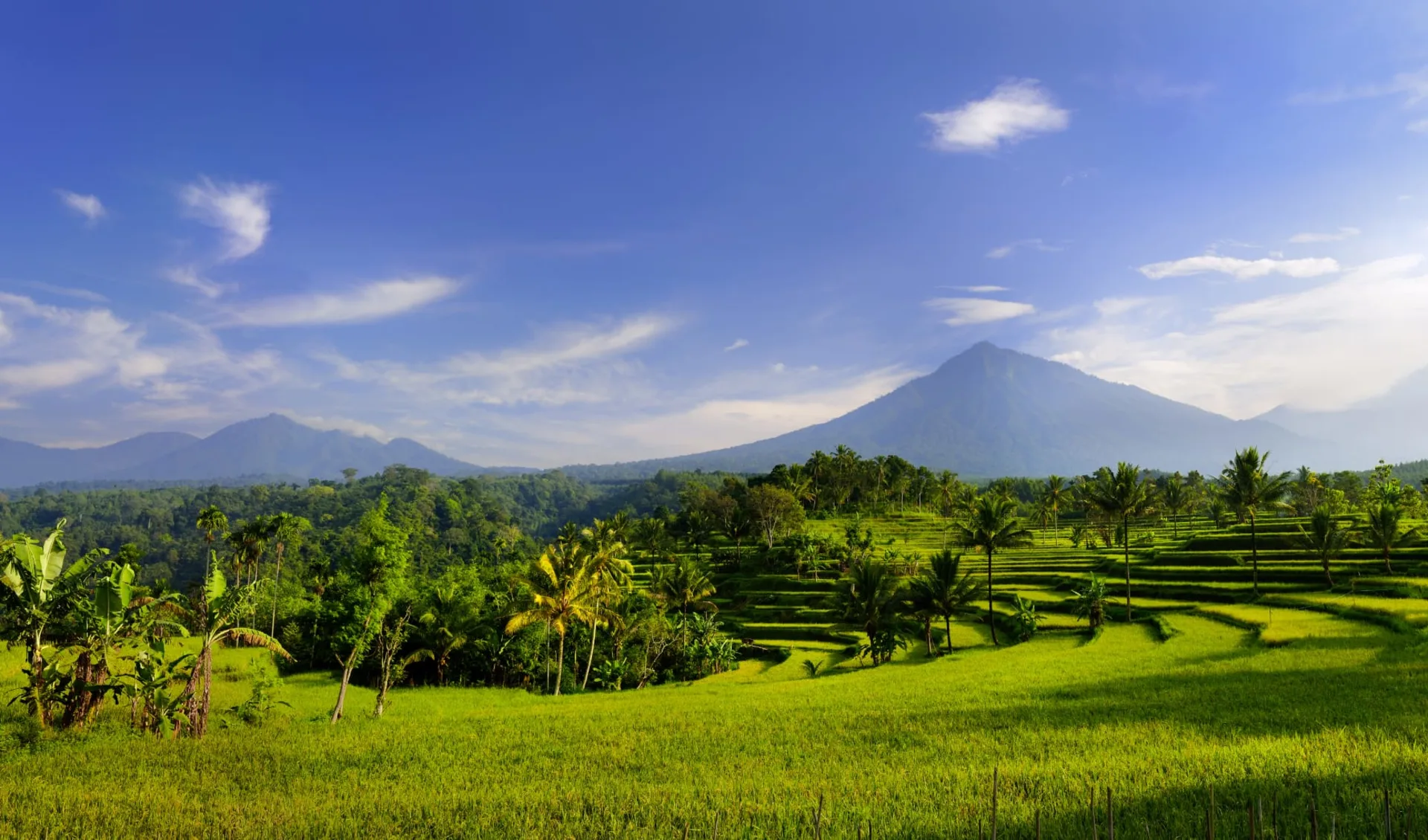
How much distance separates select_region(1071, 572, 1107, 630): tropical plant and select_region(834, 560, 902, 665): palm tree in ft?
34.7

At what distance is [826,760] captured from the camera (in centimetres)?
1221

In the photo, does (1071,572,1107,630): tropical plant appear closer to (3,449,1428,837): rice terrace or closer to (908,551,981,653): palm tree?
(3,449,1428,837): rice terrace

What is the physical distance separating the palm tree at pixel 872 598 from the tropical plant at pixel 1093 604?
10.6 meters

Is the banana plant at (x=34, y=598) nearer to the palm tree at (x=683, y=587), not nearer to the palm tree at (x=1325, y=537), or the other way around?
the palm tree at (x=683, y=587)

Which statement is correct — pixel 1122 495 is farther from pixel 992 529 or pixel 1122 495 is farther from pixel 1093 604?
pixel 992 529

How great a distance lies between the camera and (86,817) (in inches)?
371

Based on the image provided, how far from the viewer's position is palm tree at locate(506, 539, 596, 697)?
96.4 ft

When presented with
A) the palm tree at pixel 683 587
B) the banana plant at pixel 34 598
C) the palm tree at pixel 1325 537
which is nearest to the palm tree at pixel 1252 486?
the palm tree at pixel 1325 537

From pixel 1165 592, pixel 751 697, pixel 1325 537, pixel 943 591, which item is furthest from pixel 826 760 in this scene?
pixel 1325 537

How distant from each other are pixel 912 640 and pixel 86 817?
3734 centimetres

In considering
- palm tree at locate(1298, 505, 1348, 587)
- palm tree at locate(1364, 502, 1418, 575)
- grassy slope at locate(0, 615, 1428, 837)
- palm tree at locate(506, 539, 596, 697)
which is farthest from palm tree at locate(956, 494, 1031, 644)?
palm tree at locate(1364, 502, 1418, 575)

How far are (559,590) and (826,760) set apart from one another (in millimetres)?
20164

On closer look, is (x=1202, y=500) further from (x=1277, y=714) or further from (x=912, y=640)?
(x=1277, y=714)

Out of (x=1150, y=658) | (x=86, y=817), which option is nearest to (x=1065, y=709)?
(x=1150, y=658)
